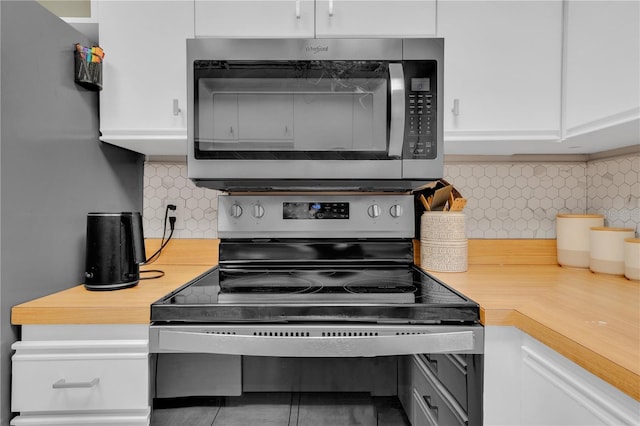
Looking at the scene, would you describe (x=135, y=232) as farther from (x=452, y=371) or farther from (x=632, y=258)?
(x=632, y=258)

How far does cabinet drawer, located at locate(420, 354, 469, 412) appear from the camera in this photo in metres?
0.94

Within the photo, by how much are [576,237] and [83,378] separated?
1735mm

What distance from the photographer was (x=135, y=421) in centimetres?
94

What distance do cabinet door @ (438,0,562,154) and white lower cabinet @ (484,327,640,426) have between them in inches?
27.8

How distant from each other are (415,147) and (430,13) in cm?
47

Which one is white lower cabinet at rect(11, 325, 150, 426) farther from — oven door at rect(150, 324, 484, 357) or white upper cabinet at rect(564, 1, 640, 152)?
white upper cabinet at rect(564, 1, 640, 152)

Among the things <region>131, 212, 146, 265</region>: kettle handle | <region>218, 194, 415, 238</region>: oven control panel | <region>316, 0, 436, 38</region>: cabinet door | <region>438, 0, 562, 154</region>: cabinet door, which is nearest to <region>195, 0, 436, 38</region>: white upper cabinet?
<region>316, 0, 436, 38</region>: cabinet door

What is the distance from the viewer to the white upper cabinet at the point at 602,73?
98cm

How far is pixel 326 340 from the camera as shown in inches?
36.5

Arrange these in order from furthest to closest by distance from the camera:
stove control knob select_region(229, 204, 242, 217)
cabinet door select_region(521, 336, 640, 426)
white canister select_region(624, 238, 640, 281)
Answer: stove control knob select_region(229, 204, 242, 217) → white canister select_region(624, 238, 640, 281) → cabinet door select_region(521, 336, 640, 426)

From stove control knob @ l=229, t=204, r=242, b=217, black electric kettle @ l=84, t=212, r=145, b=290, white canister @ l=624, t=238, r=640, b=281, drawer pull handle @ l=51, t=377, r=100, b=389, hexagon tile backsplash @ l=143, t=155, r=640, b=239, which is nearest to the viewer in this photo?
drawer pull handle @ l=51, t=377, r=100, b=389

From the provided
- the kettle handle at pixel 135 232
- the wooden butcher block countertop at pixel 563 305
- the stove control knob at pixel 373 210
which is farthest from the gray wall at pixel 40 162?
the wooden butcher block countertop at pixel 563 305

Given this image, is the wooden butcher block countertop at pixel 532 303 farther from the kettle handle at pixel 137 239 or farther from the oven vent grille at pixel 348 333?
the oven vent grille at pixel 348 333

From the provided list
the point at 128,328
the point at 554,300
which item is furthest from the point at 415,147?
the point at 128,328
